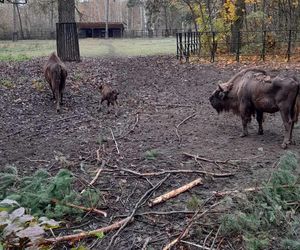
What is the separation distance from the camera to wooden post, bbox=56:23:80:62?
18.2 meters

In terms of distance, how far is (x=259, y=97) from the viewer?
7906mm

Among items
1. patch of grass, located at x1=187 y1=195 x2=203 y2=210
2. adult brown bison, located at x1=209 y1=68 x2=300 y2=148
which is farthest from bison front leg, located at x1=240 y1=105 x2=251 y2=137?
patch of grass, located at x1=187 y1=195 x2=203 y2=210

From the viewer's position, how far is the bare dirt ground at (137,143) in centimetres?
485

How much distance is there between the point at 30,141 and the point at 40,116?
212cm

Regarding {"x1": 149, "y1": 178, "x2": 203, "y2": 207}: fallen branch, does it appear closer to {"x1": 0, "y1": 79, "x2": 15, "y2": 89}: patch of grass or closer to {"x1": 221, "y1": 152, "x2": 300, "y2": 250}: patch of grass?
{"x1": 221, "y1": 152, "x2": 300, "y2": 250}: patch of grass

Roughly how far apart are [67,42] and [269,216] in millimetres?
15155

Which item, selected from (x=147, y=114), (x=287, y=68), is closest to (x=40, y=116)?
(x=147, y=114)

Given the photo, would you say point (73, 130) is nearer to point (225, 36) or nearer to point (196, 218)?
point (196, 218)

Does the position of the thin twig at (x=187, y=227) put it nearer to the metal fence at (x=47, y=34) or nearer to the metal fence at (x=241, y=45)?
the metal fence at (x=241, y=45)

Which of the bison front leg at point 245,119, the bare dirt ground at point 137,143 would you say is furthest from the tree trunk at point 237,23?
the bison front leg at point 245,119

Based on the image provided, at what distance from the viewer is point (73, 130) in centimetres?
888

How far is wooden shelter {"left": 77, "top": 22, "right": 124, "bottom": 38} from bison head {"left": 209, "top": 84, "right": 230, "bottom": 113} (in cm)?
5329

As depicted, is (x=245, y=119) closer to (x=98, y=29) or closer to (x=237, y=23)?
(x=237, y=23)

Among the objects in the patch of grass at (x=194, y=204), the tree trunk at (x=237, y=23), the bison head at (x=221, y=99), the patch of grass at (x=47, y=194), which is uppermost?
the tree trunk at (x=237, y=23)
